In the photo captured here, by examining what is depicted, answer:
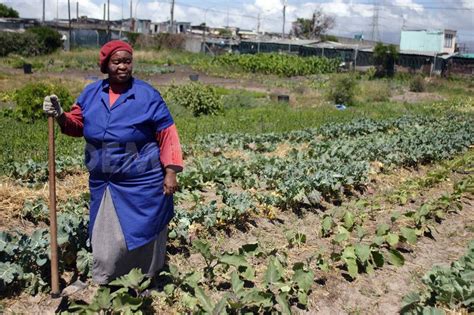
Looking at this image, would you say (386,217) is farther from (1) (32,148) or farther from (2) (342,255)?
(1) (32,148)

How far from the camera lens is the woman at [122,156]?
3230 mm

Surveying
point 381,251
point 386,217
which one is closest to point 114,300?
point 381,251

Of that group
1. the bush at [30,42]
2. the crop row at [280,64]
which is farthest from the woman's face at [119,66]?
the bush at [30,42]

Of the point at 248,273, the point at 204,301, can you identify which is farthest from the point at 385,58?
the point at 204,301

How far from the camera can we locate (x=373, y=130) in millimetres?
10766

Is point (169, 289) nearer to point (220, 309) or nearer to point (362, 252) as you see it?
point (220, 309)

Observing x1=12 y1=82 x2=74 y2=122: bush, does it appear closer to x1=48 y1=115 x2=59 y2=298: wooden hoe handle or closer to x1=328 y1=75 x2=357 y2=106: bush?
x1=48 y1=115 x2=59 y2=298: wooden hoe handle

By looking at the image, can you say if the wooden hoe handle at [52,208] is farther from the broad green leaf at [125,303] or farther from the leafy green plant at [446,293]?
the leafy green plant at [446,293]

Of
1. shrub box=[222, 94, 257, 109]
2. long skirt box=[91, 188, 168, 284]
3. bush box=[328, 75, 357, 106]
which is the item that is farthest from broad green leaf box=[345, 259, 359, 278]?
bush box=[328, 75, 357, 106]

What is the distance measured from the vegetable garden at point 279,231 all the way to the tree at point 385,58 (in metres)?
25.1

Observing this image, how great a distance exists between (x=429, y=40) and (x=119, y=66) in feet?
143

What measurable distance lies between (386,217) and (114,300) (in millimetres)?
3747

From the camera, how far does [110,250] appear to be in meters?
3.30

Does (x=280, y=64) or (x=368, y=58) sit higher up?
(x=368, y=58)
